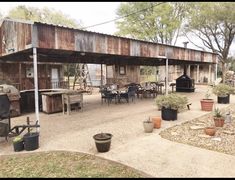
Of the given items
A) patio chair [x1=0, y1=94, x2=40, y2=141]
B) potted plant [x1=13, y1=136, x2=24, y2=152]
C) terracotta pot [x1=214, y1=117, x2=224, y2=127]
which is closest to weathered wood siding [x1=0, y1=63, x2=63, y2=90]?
patio chair [x1=0, y1=94, x2=40, y2=141]

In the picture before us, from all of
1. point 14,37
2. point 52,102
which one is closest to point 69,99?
point 52,102

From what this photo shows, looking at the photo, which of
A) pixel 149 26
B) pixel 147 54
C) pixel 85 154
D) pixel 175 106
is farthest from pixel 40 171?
pixel 149 26

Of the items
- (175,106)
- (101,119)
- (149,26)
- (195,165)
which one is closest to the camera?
(195,165)

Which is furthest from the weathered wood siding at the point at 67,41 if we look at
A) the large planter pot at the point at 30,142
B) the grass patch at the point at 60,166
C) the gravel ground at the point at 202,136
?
the gravel ground at the point at 202,136

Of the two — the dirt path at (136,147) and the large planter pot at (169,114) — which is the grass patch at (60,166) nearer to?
the dirt path at (136,147)

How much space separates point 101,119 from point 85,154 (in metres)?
3.56

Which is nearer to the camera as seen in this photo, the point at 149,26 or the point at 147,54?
the point at 147,54

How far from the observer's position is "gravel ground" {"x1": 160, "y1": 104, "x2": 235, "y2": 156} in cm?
516

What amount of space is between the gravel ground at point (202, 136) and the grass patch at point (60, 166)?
2.17 meters

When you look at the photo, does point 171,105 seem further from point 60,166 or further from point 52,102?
point 52,102

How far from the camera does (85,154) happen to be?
4.79 meters

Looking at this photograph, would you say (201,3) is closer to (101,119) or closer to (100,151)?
(101,119)

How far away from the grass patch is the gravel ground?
2.17 metres

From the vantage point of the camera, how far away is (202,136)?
5.98 metres
